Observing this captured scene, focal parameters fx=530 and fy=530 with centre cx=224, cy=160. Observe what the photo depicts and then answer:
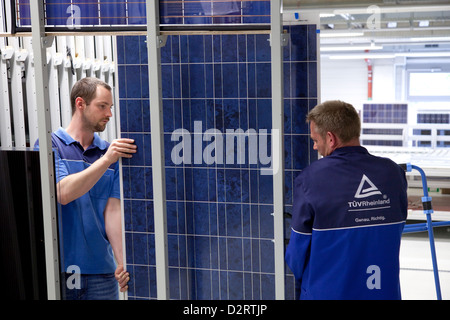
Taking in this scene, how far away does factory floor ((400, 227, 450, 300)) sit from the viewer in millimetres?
4496

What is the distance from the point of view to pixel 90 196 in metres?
3.65

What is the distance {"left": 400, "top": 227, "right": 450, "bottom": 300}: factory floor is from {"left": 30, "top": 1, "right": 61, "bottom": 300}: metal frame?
281cm

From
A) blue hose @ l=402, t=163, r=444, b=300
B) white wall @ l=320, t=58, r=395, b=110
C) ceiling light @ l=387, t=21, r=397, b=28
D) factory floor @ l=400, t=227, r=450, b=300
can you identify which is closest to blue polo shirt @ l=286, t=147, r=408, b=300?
blue hose @ l=402, t=163, r=444, b=300

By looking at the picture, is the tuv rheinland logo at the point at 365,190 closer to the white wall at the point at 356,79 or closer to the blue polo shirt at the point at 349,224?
the blue polo shirt at the point at 349,224

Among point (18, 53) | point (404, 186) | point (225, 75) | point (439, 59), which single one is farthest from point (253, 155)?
point (439, 59)

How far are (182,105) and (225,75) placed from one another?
1.14ft

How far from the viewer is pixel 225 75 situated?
338 cm

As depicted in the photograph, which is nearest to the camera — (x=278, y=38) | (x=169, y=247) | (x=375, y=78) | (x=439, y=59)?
(x=278, y=38)

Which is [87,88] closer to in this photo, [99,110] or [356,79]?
[99,110]

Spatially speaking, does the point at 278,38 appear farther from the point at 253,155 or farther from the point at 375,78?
the point at 375,78

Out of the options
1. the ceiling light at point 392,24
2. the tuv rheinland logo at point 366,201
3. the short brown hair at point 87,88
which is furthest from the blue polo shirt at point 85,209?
the ceiling light at point 392,24

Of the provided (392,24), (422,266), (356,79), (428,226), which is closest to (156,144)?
(392,24)

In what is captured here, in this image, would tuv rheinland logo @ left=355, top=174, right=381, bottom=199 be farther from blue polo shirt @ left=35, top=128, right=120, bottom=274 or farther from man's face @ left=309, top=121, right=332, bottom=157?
blue polo shirt @ left=35, top=128, right=120, bottom=274

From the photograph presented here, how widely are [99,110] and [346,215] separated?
1.84 m
